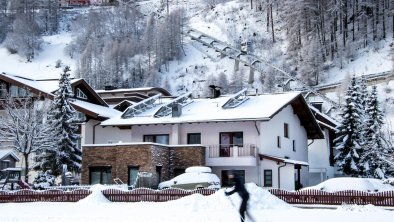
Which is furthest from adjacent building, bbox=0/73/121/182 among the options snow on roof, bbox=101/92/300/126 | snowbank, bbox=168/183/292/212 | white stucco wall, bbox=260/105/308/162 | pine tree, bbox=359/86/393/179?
snowbank, bbox=168/183/292/212

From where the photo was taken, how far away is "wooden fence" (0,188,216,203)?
25.6m

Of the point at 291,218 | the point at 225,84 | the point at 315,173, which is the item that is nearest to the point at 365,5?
the point at 225,84

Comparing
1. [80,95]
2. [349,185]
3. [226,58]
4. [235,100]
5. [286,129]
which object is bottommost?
[349,185]

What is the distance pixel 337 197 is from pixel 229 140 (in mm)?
11529

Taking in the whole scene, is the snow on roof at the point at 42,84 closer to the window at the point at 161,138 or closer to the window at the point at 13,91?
the window at the point at 13,91

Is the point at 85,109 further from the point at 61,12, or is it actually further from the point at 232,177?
the point at 61,12

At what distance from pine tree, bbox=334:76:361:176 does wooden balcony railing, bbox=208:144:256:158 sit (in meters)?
9.55

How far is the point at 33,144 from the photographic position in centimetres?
3481

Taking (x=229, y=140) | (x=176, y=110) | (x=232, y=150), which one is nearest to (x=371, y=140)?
(x=229, y=140)

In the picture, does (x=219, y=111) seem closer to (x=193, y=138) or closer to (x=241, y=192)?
(x=193, y=138)

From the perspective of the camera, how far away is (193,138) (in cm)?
3597

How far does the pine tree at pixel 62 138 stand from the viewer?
35688mm

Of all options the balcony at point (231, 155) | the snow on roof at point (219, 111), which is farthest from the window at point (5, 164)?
the balcony at point (231, 155)

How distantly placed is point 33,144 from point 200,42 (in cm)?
8044
